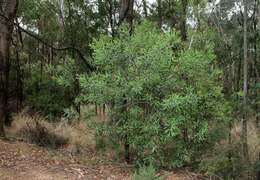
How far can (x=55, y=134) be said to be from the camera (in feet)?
33.6

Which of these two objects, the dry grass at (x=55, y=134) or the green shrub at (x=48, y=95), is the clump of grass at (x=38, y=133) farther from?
the green shrub at (x=48, y=95)

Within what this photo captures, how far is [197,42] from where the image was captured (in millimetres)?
11414

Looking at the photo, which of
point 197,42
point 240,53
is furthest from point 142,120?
point 240,53

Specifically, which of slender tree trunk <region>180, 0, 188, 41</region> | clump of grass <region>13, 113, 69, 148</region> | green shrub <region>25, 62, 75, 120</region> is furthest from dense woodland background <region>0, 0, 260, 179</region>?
slender tree trunk <region>180, 0, 188, 41</region>

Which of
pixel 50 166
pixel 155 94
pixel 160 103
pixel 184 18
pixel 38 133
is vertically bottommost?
pixel 50 166

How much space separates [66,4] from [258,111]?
9.83 m

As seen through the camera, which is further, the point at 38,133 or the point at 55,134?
the point at 55,134

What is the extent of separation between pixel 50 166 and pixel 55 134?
296cm

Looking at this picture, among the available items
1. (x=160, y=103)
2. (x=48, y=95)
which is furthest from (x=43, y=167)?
(x=48, y=95)

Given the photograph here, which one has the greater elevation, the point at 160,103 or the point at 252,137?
the point at 160,103

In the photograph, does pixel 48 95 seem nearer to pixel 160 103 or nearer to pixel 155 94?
pixel 155 94

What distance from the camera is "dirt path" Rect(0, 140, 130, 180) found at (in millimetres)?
6746

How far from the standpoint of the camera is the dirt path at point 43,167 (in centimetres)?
675

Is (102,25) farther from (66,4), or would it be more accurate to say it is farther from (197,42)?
(197,42)
